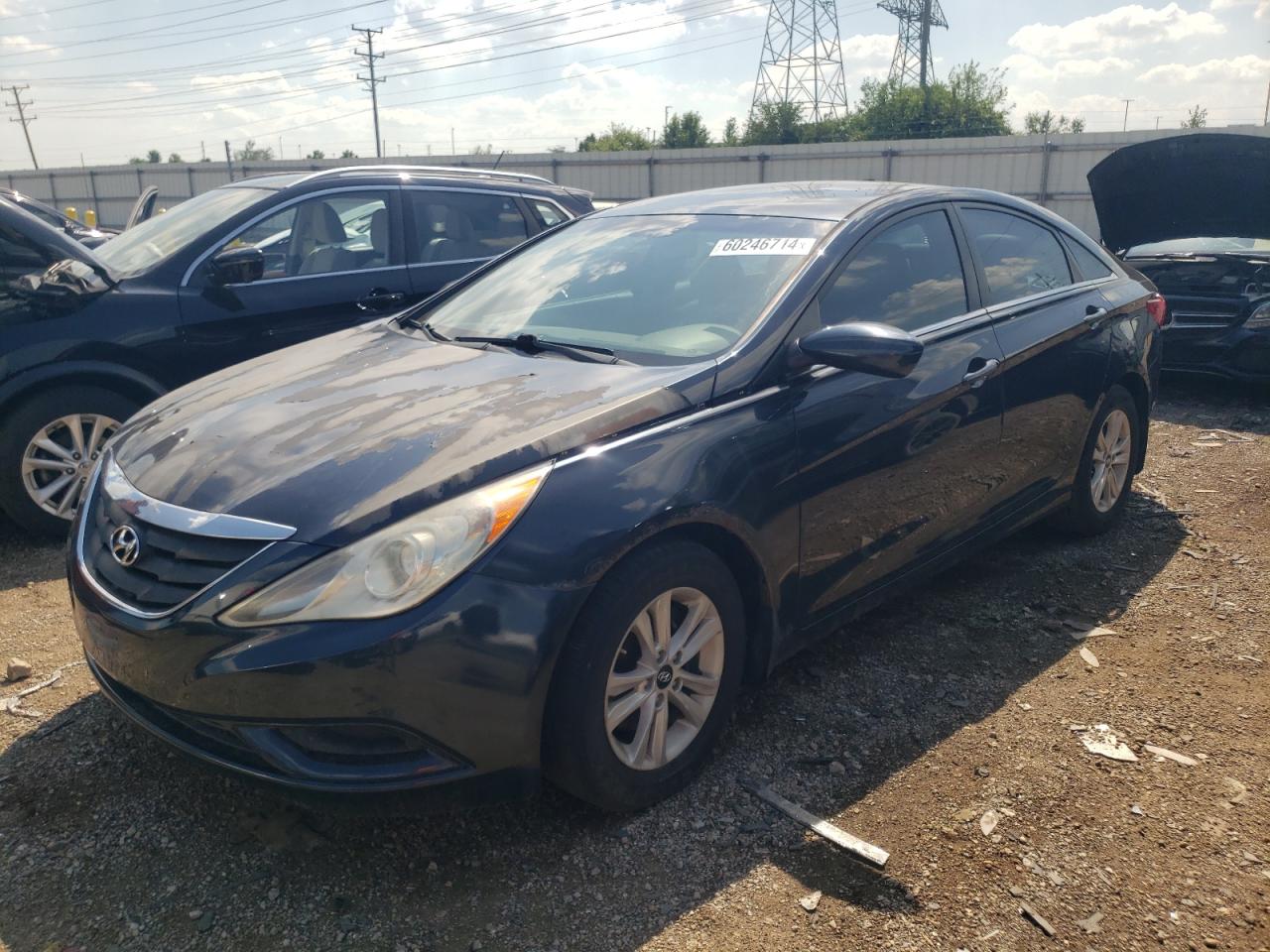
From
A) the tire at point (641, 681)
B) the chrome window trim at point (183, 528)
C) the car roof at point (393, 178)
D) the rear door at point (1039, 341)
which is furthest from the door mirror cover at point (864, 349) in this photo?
the car roof at point (393, 178)

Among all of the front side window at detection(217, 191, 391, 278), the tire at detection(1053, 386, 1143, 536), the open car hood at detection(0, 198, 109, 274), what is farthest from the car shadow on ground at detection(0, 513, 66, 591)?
the tire at detection(1053, 386, 1143, 536)

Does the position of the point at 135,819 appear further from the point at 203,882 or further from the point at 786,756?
the point at 786,756

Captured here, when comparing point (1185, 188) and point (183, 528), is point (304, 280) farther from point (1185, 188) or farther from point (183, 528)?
point (1185, 188)

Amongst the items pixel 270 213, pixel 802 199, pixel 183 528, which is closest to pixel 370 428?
pixel 183 528

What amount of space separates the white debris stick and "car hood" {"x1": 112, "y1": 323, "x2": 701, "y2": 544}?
3.67 ft

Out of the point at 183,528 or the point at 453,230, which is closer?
the point at 183,528

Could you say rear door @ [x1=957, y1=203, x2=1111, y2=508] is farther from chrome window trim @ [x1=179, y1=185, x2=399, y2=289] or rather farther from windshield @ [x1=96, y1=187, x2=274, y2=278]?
windshield @ [x1=96, y1=187, x2=274, y2=278]

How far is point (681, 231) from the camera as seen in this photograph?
12.0 feet

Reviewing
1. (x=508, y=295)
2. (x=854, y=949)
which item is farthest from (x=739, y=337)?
(x=854, y=949)

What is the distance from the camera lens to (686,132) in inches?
2357

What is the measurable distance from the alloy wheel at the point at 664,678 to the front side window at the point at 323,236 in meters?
3.75

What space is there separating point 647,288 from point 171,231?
3469mm

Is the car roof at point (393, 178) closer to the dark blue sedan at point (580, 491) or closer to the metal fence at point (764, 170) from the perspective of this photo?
the dark blue sedan at point (580, 491)

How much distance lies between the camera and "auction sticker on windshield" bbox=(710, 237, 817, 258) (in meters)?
3.31
